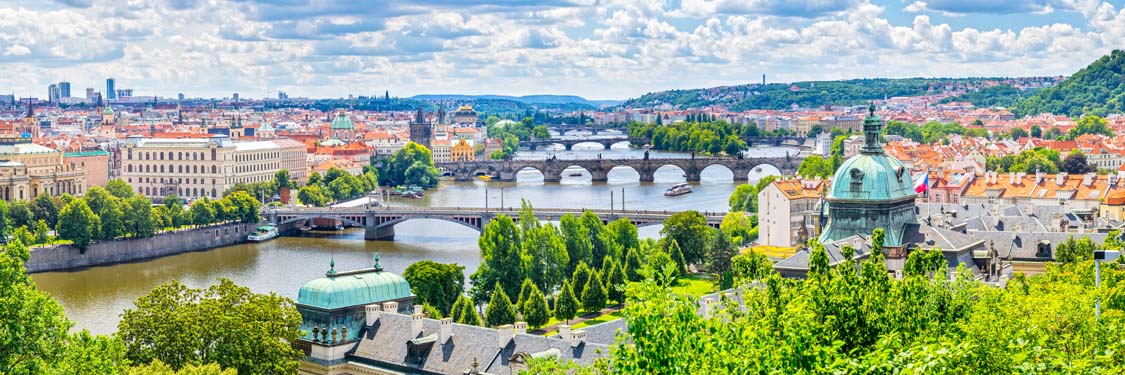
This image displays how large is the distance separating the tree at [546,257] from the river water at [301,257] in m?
8.37

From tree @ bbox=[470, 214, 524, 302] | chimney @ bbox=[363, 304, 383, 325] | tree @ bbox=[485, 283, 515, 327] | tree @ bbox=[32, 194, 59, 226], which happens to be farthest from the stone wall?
chimney @ bbox=[363, 304, 383, 325]

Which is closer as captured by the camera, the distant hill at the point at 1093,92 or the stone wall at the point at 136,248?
the stone wall at the point at 136,248

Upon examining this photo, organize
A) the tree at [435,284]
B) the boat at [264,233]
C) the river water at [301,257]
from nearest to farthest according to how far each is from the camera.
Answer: the tree at [435,284] → the river water at [301,257] → the boat at [264,233]

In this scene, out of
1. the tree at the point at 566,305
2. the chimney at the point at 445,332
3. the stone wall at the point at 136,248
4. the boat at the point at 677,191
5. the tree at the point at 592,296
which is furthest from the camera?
the boat at the point at 677,191

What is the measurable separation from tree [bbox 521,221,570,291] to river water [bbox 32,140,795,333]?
8372mm

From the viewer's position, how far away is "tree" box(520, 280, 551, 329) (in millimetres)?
42188

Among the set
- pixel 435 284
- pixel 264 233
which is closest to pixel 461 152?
pixel 264 233

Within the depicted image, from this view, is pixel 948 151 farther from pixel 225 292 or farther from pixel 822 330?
pixel 822 330

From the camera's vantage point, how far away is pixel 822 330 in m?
18.0

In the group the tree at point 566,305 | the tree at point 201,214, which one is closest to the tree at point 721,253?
the tree at point 566,305

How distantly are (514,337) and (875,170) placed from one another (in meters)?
16.6

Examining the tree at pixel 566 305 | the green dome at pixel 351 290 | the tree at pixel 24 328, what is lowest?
the tree at pixel 566 305

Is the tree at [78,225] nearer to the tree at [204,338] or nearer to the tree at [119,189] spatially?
the tree at [119,189]

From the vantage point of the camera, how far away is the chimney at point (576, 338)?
27281 millimetres
